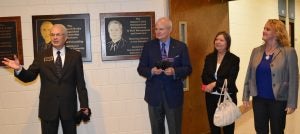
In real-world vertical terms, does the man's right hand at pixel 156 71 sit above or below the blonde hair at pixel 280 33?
below

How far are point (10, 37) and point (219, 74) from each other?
2.24 metres

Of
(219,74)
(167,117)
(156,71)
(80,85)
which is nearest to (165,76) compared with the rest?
(156,71)

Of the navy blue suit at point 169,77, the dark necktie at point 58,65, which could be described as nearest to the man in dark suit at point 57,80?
the dark necktie at point 58,65

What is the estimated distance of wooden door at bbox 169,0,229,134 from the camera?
374 cm

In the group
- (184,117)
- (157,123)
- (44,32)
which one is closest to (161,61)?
(157,123)

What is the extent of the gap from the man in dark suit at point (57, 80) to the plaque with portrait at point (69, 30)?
25.9 inches

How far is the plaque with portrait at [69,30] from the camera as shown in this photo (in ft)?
11.3

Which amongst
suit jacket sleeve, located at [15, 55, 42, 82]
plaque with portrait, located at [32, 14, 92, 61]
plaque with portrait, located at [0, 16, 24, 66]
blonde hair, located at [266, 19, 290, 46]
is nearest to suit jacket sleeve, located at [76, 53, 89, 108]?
suit jacket sleeve, located at [15, 55, 42, 82]

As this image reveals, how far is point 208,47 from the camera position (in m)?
4.22

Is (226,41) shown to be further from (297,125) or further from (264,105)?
(297,125)

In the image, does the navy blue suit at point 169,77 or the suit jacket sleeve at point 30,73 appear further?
the navy blue suit at point 169,77

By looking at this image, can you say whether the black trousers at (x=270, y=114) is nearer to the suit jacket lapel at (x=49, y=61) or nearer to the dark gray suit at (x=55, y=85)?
the dark gray suit at (x=55, y=85)

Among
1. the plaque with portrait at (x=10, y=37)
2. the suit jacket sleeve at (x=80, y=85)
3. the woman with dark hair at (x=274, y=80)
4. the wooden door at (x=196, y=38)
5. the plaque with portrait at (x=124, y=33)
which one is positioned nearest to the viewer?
the woman with dark hair at (x=274, y=80)

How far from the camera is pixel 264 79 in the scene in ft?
9.17
